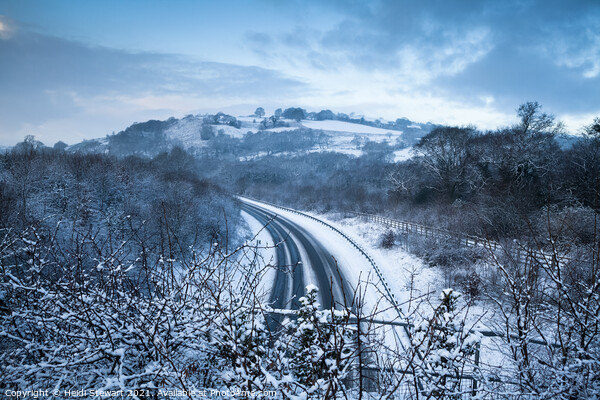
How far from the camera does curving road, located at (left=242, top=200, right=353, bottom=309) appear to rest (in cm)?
1320

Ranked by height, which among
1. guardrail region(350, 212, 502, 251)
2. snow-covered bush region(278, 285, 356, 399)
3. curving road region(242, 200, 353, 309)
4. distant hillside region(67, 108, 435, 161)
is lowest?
curving road region(242, 200, 353, 309)

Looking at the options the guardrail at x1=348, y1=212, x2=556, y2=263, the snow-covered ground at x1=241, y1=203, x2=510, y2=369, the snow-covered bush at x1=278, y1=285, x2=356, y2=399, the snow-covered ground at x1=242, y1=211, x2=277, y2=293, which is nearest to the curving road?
the snow-covered ground at x1=242, y1=211, x2=277, y2=293

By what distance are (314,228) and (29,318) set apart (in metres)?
27.7

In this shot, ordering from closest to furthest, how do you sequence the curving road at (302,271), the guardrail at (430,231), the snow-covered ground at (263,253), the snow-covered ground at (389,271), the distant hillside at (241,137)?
the snow-covered ground at (263,253)
the snow-covered ground at (389,271)
the curving road at (302,271)
the guardrail at (430,231)
the distant hillside at (241,137)

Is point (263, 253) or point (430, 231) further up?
point (430, 231)

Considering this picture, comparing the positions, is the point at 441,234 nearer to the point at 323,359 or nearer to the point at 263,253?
the point at 263,253

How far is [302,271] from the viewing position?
55.4ft

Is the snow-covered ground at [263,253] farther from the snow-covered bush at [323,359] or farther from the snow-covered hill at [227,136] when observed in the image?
the snow-covered hill at [227,136]

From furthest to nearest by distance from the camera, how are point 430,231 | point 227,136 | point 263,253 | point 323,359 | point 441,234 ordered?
point 227,136 → point 430,231 → point 263,253 → point 441,234 → point 323,359

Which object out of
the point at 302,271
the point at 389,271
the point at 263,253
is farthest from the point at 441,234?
the point at 263,253

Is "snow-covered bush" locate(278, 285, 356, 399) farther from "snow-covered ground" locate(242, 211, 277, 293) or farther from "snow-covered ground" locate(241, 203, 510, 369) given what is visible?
"snow-covered ground" locate(241, 203, 510, 369)

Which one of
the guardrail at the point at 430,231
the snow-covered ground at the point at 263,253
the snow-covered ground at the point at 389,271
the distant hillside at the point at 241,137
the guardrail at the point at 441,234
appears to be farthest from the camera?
the distant hillside at the point at 241,137

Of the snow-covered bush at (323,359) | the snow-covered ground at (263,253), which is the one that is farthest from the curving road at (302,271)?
the snow-covered bush at (323,359)

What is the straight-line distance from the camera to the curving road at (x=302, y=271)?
13.2 m
